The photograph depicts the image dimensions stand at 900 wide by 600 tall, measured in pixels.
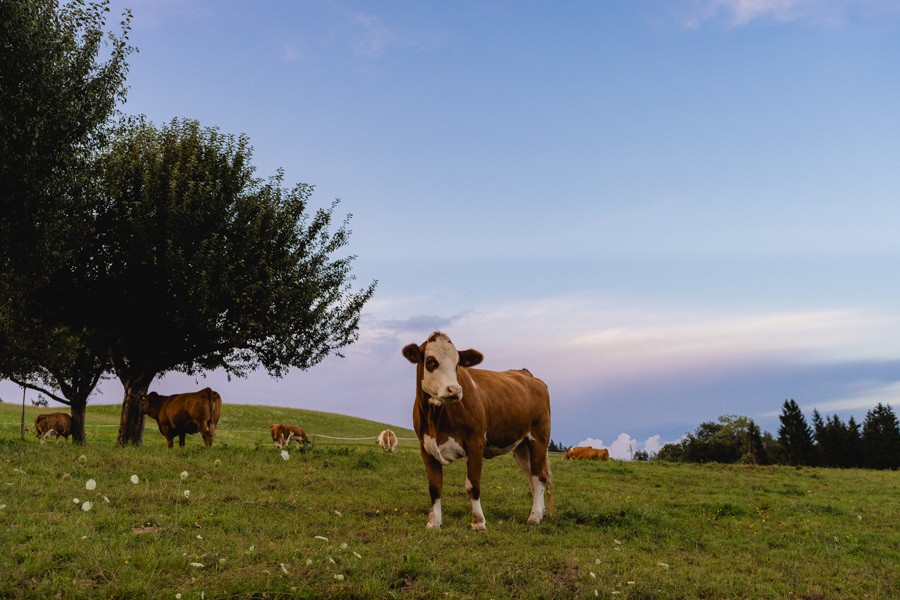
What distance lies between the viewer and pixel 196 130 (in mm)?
26250

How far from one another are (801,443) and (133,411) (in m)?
95.7

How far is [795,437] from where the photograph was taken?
319 feet

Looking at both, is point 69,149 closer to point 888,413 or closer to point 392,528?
point 392,528

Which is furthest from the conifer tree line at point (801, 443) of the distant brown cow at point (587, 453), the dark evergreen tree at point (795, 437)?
the distant brown cow at point (587, 453)

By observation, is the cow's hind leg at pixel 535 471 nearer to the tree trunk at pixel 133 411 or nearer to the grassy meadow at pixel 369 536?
the grassy meadow at pixel 369 536

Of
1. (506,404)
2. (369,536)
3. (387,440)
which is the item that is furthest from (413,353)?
(387,440)

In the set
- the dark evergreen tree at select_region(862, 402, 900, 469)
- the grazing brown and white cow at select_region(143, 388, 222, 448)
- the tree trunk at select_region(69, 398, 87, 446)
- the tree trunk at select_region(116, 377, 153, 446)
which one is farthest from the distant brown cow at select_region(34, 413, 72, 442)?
the dark evergreen tree at select_region(862, 402, 900, 469)

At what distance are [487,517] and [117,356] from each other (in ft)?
64.2

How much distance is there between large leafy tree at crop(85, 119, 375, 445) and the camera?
928 inches

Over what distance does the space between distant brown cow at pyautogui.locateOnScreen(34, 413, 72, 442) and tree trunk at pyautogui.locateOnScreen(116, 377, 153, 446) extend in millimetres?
11139

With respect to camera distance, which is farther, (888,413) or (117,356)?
(888,413)

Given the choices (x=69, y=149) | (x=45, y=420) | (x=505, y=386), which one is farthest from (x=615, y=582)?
(x=45, y=420)

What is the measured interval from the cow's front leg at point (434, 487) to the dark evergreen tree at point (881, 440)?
92655mm

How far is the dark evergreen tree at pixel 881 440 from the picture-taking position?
86450 millimetres
